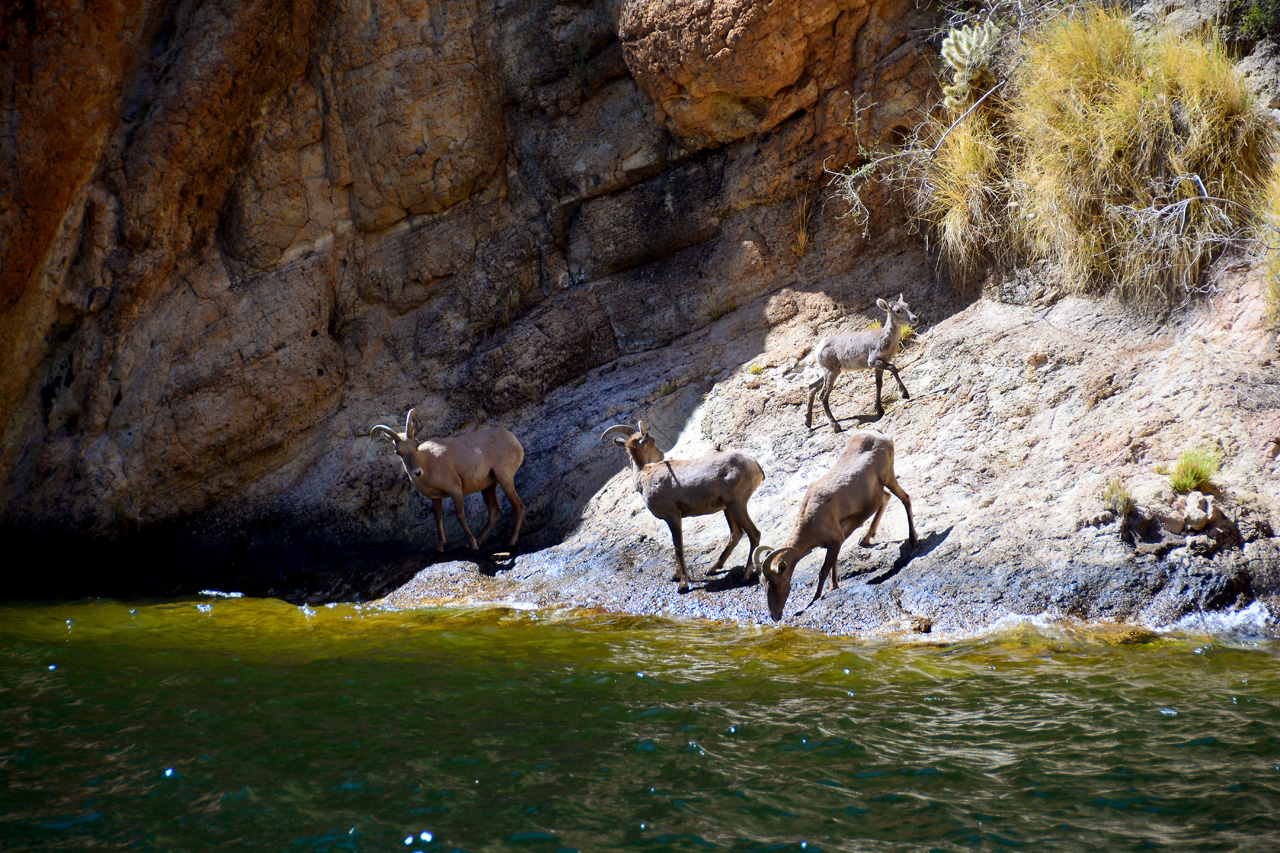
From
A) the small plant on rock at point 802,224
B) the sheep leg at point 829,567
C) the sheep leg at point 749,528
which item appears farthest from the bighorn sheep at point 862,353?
the sheep leg at point 829,567

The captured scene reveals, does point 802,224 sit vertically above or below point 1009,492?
above

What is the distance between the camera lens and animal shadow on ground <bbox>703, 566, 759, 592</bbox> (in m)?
8.46

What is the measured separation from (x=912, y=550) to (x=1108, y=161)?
4.57 metres

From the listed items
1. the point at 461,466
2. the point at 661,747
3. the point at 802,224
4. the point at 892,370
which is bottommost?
the point at 661,747

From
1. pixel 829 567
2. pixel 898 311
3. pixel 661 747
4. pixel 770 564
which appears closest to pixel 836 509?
pixel 829 567

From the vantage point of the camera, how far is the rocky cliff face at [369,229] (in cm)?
1209

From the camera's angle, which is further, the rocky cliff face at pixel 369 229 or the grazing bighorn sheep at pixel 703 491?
the rocky cliff face at pixel 369 229

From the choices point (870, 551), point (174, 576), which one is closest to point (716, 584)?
point (870, 551)

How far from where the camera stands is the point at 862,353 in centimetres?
1006

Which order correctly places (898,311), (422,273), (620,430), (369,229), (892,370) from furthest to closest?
(369,229)
(422,273)
(898,311)
(892,370)
(620,430)

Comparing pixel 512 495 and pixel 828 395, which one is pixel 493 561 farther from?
pixel 828 395

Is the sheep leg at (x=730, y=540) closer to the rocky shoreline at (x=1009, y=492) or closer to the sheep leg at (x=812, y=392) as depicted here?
the rocky shoreline at (x=1009, y=492)

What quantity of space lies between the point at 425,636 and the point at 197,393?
22.1ft

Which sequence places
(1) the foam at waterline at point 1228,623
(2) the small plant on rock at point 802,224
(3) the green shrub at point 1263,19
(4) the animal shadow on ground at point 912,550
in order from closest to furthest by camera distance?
1. (1) the foam at waterline at point 1228,623
2. (4) the animal shadow on ground at point 912,550
3. (3) the green shrub at point 1263,19
4. (2) the small plant on rock at point 802,224
